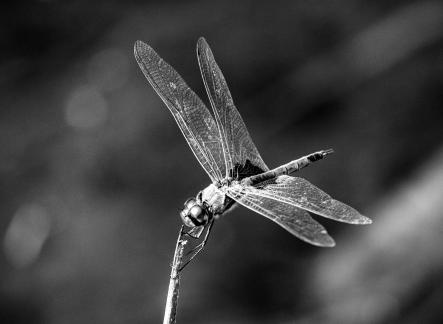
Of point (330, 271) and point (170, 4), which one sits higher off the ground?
point (170, 4)

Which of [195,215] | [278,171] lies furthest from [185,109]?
[195,215]

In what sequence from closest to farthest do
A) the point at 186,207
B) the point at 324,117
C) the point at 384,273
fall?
the point at 186,207 < the point at 384,273 < the point at 324,117

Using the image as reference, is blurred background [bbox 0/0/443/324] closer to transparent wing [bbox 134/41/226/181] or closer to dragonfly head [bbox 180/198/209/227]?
transparent wing [bbox 134/41/226/181]

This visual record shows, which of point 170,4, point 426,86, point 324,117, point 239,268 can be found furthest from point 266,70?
point 239,268

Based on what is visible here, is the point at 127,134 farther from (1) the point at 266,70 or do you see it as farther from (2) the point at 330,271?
(2) the point at 330,271

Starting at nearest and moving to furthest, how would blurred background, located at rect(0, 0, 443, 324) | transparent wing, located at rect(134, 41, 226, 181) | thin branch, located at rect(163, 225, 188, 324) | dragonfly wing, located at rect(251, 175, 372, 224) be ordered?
1. thin branch, located at rect(163, 225, 188, 324)
2. dragonfly wing, located at rect(251, 175, 372, 224)
3. transparent wing, located at rect(134, 41, 226, 181)
4. blurred background, located at rect(0, 0, 443, 324)

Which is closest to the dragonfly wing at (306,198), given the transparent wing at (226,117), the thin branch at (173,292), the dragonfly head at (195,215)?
the transparent wing at (226,117)

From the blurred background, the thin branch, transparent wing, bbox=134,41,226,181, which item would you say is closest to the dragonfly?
transparent wing, bbox=134,41,226,181

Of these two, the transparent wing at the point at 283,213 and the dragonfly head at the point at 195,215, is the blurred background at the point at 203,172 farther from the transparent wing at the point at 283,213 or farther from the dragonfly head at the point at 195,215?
the dragonfly head at the point at 195,215
